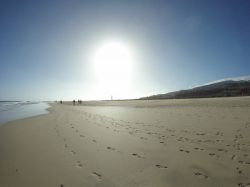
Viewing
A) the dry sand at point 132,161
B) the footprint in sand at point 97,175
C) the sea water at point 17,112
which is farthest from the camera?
the sea water at point 17,112

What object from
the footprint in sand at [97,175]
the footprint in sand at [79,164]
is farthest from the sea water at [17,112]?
the footprint in sand at [97,175]

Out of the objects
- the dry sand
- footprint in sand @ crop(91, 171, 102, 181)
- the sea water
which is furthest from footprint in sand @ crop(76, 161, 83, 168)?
the sea water

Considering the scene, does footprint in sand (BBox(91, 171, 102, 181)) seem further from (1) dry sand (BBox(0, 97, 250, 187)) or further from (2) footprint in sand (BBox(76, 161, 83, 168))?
(2) footprint in sand (BBox(76, 161, 83, 168))

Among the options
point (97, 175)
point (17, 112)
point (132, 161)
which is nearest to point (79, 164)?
point (97, 175)

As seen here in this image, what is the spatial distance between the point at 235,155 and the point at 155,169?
3.34 m

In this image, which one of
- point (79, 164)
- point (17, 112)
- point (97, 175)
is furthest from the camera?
point (17, 112)

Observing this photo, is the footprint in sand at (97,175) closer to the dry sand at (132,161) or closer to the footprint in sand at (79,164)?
the dry sand at (132,161)

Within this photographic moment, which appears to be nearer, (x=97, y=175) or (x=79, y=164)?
(x=97, y=175)

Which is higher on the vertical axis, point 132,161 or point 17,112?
point 17,112

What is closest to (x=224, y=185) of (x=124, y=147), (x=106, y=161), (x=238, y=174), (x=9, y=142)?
(x=238, y=174)

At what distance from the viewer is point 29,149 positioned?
8.81 m

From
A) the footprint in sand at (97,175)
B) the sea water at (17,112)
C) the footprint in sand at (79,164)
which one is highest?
the sea water at (17,112)

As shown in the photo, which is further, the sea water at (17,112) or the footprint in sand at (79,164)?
the sea water at (17,112)

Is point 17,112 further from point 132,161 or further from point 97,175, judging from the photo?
point 97,175
